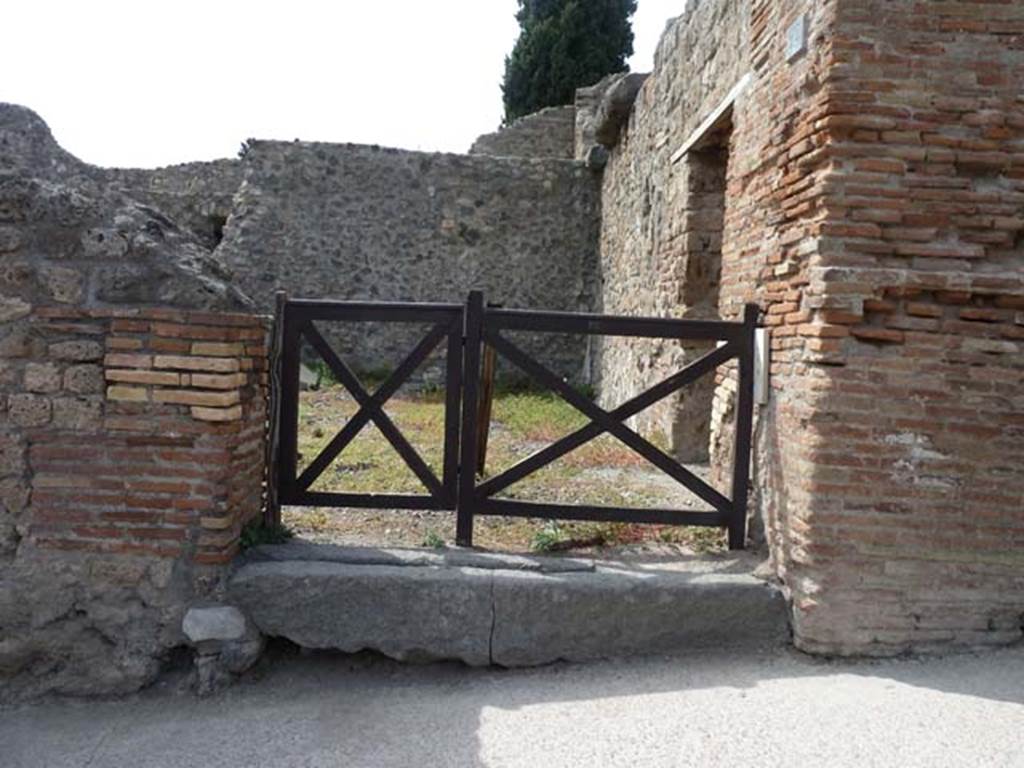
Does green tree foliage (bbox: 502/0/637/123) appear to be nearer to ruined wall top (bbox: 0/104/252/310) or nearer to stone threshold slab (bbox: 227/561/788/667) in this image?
ruined wall top (bbox: 0/104/252/310)

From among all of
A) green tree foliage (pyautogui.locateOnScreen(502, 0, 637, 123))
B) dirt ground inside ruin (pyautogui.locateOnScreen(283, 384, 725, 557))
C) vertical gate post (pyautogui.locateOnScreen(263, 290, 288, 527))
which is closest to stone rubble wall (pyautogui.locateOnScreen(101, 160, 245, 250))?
dirt ground inside ruin (pyautogui.locateOnScreen(283, 384, 725, 557))

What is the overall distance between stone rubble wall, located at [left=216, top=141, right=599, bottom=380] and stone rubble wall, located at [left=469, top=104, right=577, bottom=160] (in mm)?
3473

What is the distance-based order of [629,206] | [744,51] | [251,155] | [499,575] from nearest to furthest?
1. [499,575]
2. [744,51]
3. [629,206]
4. [251,155]

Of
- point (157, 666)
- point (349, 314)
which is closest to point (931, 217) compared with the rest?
point (349, 314)

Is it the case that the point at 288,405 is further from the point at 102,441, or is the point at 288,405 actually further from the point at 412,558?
the point at 412,558

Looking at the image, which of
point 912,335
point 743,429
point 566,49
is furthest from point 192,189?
point 912,335

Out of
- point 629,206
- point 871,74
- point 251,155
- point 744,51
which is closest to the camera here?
point 871,74

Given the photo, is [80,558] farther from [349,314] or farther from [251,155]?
[251,155]

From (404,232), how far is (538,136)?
4739 mm

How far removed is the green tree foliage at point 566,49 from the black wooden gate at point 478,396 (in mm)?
17492

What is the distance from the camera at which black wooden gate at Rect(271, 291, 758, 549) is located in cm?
379

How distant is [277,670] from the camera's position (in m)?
3.45

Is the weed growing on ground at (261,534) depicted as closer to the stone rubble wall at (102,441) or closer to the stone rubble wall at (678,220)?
the stone rubble wall at (102,441)

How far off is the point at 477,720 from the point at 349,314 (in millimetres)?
1977
